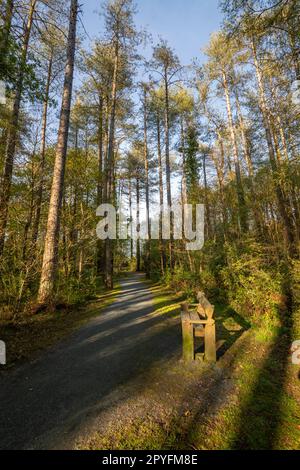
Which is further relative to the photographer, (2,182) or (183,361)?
(2,182)

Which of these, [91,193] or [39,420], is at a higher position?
[91,193]

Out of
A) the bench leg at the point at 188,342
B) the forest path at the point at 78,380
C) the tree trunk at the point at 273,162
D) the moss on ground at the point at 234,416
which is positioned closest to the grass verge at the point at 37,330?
the forest path at the point at 78,380

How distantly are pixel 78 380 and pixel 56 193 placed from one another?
5029 millimetres

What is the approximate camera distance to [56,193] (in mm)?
6512

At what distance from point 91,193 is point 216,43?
12.5m

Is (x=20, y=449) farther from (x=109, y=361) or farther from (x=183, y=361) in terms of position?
(x=183, y=361)

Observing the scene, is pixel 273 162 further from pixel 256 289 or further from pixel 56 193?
pixel 56 193

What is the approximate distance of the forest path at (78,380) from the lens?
2.14 meters

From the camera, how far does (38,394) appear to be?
2734 mm

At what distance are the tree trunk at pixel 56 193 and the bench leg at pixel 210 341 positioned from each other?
4.37 metres

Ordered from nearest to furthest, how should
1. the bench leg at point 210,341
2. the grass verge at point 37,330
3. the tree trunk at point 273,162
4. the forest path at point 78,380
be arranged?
the forest path at point 78,380, the bench leg at point 210,341, the grass verge at point 37,330, the tree trunk at point 273,162

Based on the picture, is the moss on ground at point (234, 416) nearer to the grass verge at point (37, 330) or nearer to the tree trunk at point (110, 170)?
the grass verge at point (37, 330)

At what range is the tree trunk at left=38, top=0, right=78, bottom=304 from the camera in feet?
19.8

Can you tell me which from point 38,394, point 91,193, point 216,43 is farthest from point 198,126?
point 38,394
